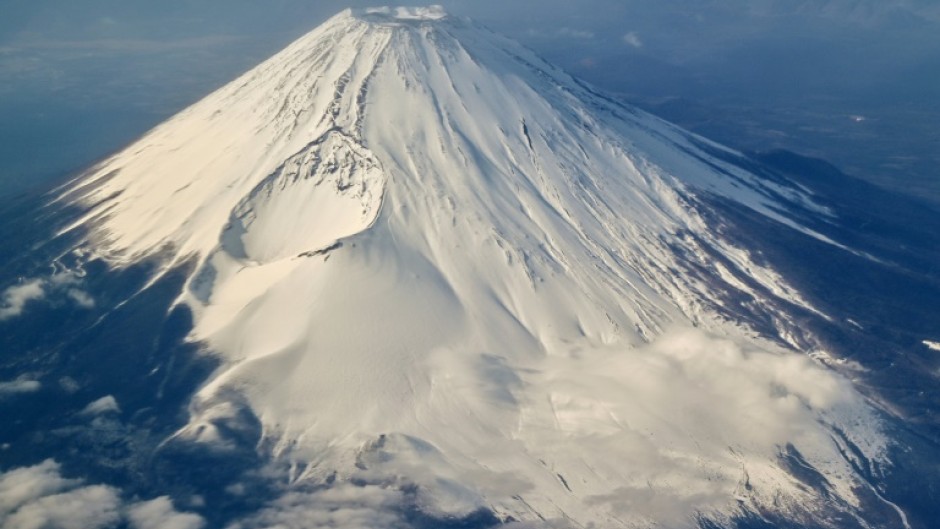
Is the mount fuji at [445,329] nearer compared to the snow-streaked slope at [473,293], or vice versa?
the mount fuji at [445,329]

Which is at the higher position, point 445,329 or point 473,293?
point 473,293

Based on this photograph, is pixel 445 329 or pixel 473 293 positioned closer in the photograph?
pixel 445 329

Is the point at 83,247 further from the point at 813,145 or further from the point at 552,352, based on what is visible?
the point at 813,145

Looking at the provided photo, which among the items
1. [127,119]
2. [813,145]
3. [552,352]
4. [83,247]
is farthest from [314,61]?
[813,145]
